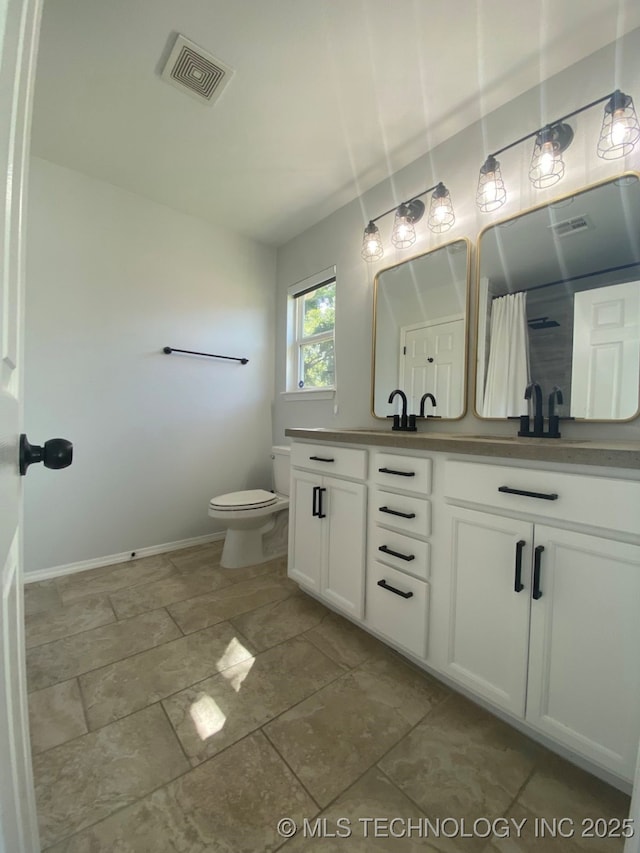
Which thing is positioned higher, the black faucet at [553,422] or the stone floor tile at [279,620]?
the black faucet at [553,422]

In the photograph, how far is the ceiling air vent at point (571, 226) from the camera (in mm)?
1353

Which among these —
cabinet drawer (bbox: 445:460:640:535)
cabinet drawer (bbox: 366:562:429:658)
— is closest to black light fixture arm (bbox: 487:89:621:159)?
cabinet drawer (bbox: 445:460:640:535)

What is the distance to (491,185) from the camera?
4.97 feet

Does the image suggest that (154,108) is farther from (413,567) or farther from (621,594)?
(621,594)

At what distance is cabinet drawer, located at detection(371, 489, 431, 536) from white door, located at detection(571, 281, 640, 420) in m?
0.71

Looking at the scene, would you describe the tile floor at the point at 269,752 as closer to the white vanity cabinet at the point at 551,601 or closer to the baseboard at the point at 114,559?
the white vanity cabinet at the point at 551,601

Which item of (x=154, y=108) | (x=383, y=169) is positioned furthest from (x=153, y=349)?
(x=383, y=169)

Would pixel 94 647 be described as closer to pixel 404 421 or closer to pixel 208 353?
pixel 404 421

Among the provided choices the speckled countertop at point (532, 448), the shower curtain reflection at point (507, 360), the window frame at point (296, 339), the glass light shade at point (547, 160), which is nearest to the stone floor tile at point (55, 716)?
the speckled countertop at point (532, 448)

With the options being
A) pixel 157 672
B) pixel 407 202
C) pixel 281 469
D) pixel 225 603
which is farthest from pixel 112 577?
pixel 407 202

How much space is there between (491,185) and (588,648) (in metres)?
1.75

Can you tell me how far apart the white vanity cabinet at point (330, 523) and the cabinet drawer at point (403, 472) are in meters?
0.09

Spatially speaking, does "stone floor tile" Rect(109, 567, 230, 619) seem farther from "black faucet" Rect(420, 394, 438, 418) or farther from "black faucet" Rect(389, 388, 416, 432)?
"black faucet" Rect(420, 394, 438, 418)

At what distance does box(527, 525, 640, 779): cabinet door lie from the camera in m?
0.86
